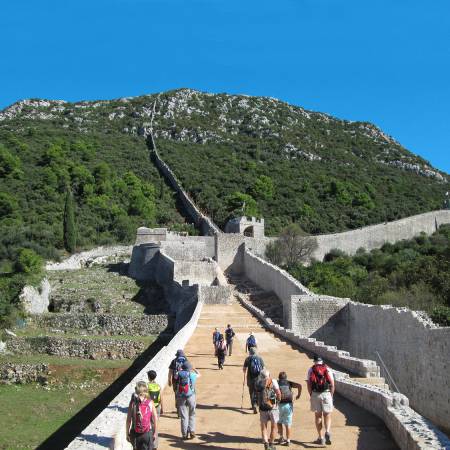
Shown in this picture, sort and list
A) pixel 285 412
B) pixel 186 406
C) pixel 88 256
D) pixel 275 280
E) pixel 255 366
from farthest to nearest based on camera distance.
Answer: pixel 88 256
pixel 275 280
pixel 255 366
pixel 186 406
pixel 285 412

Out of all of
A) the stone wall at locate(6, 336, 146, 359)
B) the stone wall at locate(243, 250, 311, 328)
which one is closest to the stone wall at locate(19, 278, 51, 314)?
the stone wall at locate(6, 336, 146, 359)

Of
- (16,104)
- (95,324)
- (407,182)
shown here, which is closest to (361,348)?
(95,324)

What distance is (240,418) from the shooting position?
361 inches

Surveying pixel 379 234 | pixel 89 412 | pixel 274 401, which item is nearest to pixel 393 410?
pixel 274 401

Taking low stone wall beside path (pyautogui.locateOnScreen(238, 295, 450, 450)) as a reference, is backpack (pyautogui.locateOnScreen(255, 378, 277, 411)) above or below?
above

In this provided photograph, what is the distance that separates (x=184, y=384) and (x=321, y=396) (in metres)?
2.02

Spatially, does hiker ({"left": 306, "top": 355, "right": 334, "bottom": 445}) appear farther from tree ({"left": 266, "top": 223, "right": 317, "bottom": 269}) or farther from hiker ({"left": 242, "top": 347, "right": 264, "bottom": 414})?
tree ({"left": 266, "top": 223, "right": 317, "bottom": 269})

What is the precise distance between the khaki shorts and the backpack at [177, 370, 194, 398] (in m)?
1.81

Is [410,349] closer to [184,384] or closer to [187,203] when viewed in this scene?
[184,384]

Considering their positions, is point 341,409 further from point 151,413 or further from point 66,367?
point 66,367

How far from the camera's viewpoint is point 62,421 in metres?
15.2

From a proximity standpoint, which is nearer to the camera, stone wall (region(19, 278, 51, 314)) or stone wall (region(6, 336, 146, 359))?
stone wall (region(6, 336, 146, 359))

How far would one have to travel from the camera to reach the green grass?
13750mm

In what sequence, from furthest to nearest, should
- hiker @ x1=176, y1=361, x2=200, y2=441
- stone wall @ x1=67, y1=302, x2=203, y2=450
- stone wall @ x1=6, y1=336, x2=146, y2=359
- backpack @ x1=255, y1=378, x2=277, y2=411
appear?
stone wall @ x1=6, y1=336, x2=146, y2=359
hiker @ x1=176, y1=361, x2=200, y2=441
backpack @ x1=255, y1=378, x2=277, y2=411
stone wall @ x1=67, y1=302, x2=203, y2=450
